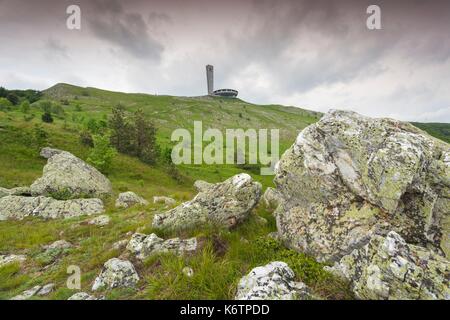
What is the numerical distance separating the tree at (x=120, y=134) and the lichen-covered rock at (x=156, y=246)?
204 ft

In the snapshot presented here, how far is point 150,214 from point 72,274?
7.59m

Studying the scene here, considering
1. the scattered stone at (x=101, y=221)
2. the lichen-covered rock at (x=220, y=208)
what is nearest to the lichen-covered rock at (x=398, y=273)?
the lichen-covered rock at (x=220, y=208)

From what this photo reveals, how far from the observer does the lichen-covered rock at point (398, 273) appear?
16.0 ft

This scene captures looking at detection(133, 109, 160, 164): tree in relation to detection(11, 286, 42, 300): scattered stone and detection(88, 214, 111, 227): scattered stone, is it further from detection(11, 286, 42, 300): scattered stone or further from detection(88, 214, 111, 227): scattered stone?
detection(11, 286, 42, 300): scattered stone

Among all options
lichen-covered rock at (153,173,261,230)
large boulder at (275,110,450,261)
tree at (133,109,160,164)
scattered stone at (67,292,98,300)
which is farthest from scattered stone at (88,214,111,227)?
tree at (133,109,160,164)

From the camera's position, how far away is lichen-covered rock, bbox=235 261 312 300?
527cm

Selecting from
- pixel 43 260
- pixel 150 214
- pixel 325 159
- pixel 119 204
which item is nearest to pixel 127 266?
pixel 43 260

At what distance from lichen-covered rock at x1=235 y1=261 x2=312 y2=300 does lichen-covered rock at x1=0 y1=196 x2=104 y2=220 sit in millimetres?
17163

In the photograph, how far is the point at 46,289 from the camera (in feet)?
23.9

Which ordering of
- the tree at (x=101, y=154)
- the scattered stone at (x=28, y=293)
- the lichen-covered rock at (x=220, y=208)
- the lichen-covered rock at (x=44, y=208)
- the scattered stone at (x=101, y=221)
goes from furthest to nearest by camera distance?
the tree at (x=101, y=154), the lichen-covered rock at (x=44, y=208), the scattered stone at (x=101, y=221), the lichen-covered rock at (x=220, y=208), the scattered stone at (x=28, y=293)

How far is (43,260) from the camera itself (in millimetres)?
9758

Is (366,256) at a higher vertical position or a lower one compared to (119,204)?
higher

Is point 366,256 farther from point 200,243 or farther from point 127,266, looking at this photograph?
point 127,266

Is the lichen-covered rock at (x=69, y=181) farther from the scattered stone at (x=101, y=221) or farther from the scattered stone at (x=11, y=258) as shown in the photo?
the scattered stone at (x=11, y=258)
